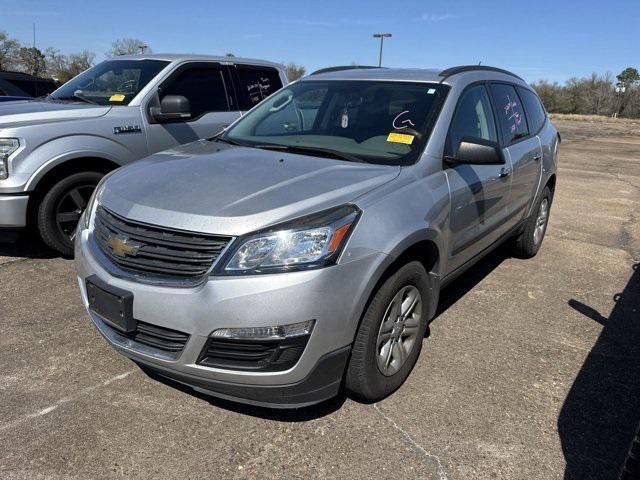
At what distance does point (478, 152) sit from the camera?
307 centimetres

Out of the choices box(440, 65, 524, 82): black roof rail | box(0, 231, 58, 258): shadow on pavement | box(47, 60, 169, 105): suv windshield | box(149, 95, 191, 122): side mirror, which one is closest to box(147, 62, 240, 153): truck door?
box(149, 95, 191, 122): side mirror

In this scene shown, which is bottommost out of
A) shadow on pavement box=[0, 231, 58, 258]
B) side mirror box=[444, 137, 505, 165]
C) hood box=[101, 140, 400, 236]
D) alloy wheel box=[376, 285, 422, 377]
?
shadow on pavement box=[0, 231, 58, 258]

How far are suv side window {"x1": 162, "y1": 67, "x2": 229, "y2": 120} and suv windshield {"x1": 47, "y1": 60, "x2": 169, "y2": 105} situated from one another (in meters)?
0.22

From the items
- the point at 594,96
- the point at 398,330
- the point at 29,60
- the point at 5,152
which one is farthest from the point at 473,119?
the point at 594,96

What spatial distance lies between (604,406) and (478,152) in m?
1.59

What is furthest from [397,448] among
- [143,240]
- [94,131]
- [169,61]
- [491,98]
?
[169,61]

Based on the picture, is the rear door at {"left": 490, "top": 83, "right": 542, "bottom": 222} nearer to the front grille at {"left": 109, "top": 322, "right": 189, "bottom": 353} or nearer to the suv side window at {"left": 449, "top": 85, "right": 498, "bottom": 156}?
the suv side window at {"left": 449, "top": 85, "right": 498, "bottom": 156}

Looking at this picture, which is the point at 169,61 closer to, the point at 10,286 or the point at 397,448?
the point at 10,286

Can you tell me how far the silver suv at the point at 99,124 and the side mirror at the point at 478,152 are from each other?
2930 millimetres

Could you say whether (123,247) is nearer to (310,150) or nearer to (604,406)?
(310,150)

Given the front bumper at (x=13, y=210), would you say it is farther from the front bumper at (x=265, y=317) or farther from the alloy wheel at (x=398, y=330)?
the alloy wheel at (x=398, y=330)

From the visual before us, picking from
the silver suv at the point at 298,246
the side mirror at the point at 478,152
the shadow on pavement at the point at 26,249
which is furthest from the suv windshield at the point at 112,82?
the side mirror at the point at 478,152

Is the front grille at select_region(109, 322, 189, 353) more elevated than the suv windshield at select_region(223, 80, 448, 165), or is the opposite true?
the suv windshield at select_region(223, 80, 448, 165)

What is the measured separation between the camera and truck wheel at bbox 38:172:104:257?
456cm
